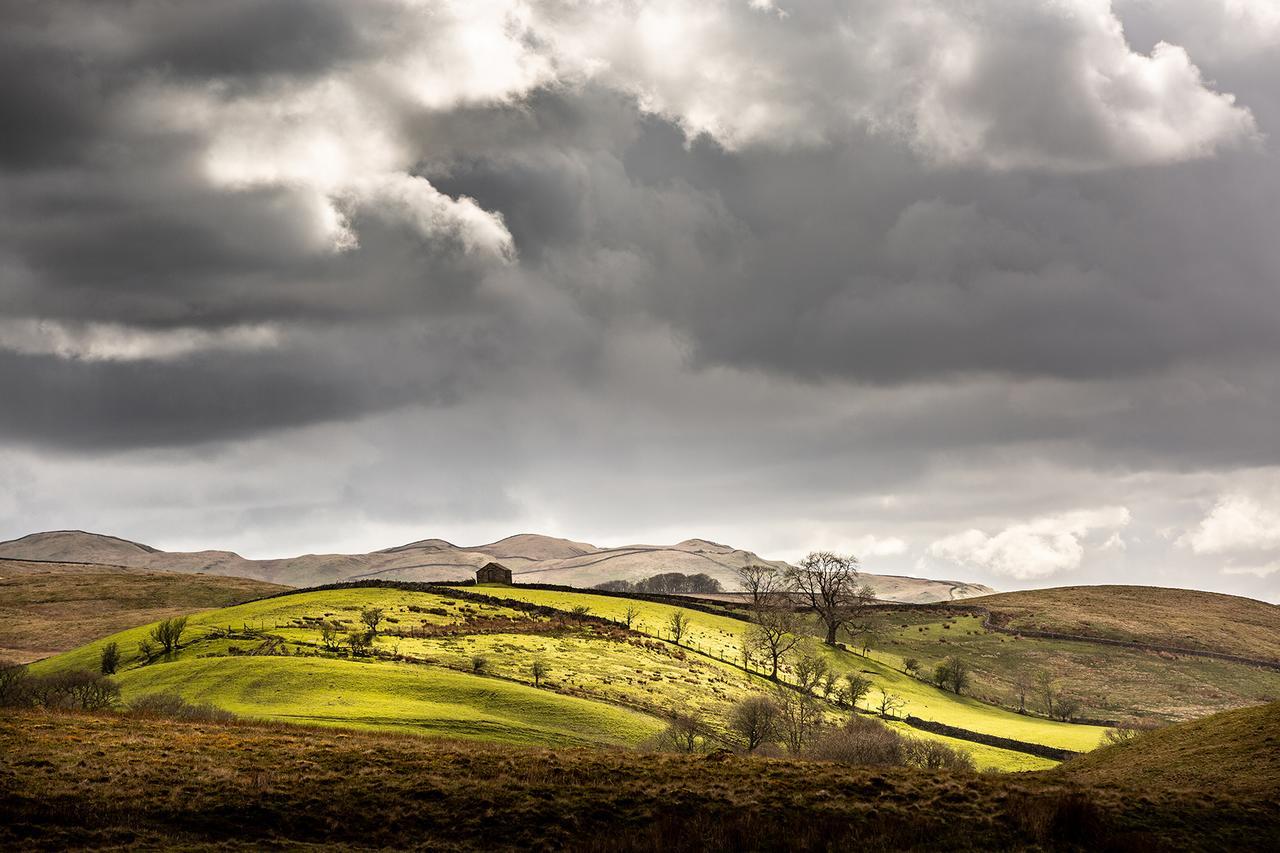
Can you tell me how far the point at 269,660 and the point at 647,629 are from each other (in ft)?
193

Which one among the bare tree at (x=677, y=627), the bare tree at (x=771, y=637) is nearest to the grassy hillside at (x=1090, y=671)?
the bare tree at (x=771, y=637)

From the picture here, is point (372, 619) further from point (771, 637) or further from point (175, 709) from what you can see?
point (771, 637)

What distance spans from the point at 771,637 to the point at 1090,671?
196 feet

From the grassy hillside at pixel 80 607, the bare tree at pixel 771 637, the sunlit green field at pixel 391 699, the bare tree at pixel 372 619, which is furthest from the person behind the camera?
the grassy hillside at pixel 80 607

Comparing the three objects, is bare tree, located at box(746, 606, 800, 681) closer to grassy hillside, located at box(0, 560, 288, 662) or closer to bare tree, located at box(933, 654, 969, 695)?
bare tree, located at box(933, 654, 969, 695)

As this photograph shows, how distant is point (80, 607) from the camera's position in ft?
573

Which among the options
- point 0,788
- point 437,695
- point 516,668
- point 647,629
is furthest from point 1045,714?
point 0,788

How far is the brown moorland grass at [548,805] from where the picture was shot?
850 inches

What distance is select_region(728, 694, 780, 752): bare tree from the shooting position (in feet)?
201

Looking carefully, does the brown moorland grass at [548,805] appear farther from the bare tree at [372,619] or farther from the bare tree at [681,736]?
the bare tree at [372,619]

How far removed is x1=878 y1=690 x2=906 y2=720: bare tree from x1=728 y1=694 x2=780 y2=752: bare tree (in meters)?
32.4

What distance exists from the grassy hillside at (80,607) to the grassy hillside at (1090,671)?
443 feet

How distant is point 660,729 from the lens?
62.1 meters

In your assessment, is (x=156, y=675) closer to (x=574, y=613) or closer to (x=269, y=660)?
(x=269, y=660)
